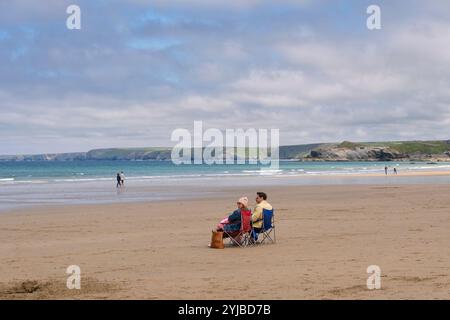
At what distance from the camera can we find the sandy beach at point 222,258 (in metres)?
8.27

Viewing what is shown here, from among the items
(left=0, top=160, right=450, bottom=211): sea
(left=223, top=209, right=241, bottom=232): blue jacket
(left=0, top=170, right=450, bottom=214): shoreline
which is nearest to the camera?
(left=223, top=209, right=241, bottom=232): blue jacket

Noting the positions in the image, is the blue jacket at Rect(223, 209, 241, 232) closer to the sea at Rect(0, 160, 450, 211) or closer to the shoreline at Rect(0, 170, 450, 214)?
the shoreline at Rect(0, 170, 450, 214)

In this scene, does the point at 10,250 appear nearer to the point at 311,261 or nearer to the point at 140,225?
the point at 140,225

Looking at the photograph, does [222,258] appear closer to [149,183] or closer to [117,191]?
[117,191]

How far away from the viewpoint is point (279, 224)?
55.4 feet

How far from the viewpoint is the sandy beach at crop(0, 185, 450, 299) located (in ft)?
27.1

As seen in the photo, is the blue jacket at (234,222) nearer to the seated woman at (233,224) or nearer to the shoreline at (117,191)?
the seated woman at (233,224)

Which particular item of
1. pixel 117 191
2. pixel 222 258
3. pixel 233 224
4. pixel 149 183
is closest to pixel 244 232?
pixel 233 224

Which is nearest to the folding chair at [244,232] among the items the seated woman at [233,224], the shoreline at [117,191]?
the seated woman at [233,224]

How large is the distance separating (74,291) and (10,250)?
4900 millimetres

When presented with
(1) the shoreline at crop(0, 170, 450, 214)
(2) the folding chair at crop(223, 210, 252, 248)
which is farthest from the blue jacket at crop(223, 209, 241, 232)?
(1) the shoreline at crop(0, 170, 450, 214)

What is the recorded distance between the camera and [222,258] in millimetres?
11195
